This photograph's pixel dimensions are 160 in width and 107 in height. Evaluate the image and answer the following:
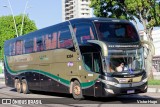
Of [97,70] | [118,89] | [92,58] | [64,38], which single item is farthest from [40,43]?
[118,89]

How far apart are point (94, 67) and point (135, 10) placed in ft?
47.7

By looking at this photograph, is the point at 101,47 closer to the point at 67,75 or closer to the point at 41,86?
the point at 67,75

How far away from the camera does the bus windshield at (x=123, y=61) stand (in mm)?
15328

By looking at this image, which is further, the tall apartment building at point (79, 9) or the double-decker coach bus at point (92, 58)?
the tall apartment building at point (79, 9)

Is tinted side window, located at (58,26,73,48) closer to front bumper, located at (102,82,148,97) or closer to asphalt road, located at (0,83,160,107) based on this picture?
asphalt road, located at (0,83,160,107)

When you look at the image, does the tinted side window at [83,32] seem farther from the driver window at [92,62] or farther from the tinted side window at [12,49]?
the tinted side window at [12,49]

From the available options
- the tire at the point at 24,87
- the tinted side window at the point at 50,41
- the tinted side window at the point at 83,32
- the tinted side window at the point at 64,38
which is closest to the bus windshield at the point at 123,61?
the tinted side window at the point at 83,32

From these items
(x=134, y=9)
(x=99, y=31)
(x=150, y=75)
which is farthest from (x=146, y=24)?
(x=99, y=31)

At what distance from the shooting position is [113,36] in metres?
15.9

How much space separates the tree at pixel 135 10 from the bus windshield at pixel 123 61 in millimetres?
13340

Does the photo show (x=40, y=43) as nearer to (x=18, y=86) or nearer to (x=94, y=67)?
(x=18, y=86)

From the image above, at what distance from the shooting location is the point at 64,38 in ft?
59.9

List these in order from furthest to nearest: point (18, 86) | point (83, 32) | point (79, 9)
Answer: point (79, 9), point (18, 86), point (83, 32)

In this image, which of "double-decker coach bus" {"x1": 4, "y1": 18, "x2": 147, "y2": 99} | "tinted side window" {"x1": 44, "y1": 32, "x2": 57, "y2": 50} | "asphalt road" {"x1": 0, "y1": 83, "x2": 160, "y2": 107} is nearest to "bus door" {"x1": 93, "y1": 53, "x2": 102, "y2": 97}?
"double-decker coach bus" {"x1": 4, "y1": 18, "x2": 147, "y2": 99}
